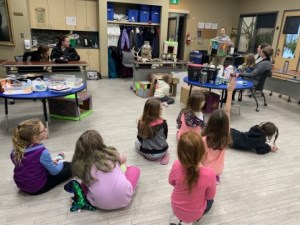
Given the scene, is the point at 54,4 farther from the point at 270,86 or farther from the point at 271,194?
the point at 271,194

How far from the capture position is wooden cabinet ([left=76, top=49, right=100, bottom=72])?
674 cm

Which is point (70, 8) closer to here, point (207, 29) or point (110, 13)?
point (110, 13)

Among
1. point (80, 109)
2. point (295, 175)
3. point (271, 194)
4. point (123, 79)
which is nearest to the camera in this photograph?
point (271, 194)

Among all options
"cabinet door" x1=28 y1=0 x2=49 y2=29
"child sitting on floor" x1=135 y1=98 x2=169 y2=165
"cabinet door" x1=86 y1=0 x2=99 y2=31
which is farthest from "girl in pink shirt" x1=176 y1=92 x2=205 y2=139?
"cabinet door" x1=28 y1=0 x2=49 y2=29

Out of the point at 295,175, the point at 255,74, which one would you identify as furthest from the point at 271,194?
the point at 255,74

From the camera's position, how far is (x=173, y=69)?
19.8 feet

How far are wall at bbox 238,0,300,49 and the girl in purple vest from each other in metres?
7.55

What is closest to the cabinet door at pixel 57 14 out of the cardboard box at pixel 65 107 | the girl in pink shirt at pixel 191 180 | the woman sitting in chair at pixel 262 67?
the cardboard box at pixel 65 107

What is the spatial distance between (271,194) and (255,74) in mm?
2885

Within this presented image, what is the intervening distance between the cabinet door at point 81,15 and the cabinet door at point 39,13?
772mm

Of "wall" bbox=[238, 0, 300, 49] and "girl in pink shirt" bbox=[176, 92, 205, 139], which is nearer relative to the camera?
"girl in pink shirt" bbox=[176, 92, 205, 139]

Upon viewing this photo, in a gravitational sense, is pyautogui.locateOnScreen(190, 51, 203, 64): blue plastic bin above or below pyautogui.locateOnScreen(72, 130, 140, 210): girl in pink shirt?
above

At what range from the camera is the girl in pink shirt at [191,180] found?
1435 mm

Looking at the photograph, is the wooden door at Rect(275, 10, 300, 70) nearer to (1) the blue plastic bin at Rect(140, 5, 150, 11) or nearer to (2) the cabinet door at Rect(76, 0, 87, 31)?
(1) the blue plastic bin at Rect(140, 5, 150, 11)
